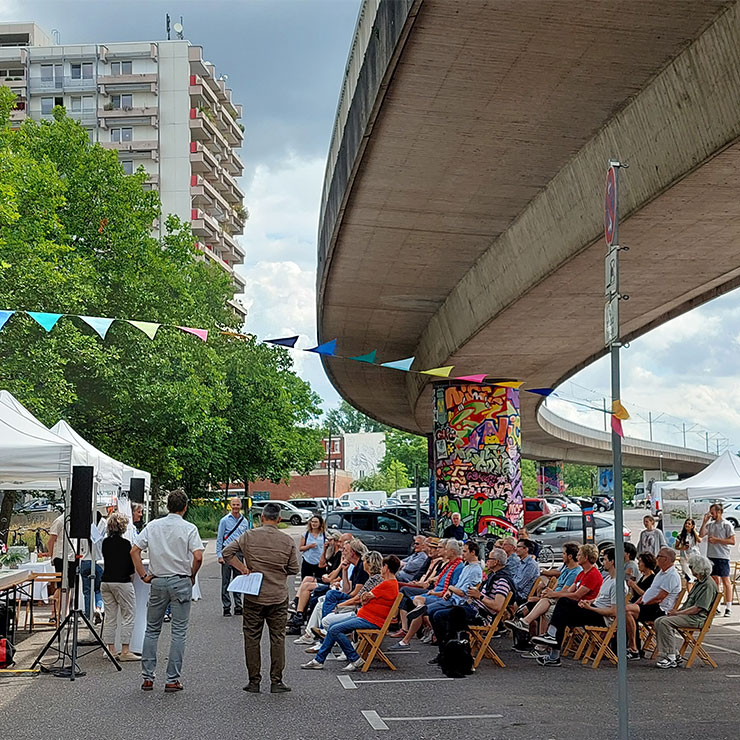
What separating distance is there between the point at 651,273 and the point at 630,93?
402cm

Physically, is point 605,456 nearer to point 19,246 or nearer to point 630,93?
point 19,246

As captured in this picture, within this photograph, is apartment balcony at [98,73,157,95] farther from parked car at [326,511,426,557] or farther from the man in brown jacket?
the man in brown jacket

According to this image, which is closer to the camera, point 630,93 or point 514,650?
point 630,93

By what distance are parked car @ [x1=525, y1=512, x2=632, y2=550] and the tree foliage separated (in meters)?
10.7

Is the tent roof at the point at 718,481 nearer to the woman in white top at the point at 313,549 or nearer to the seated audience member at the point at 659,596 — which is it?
the woman in white top at the point at 313,549

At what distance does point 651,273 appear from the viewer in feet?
44.7

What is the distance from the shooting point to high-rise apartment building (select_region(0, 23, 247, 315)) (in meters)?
83.6

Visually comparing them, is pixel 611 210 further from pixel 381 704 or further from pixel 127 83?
pixel 127 83

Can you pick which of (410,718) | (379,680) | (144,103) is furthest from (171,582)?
(144,103)

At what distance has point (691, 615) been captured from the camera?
37.3ft

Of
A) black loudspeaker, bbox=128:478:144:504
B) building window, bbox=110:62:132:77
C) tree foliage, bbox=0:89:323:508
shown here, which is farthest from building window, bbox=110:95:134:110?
black loudspeaker, bbox=128:478:144:504

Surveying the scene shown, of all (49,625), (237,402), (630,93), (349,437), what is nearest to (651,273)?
(630,93)

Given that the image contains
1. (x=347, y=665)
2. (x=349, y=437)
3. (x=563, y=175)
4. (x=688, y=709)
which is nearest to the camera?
(x=688, y=709)

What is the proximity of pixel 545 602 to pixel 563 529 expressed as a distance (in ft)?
64.4
